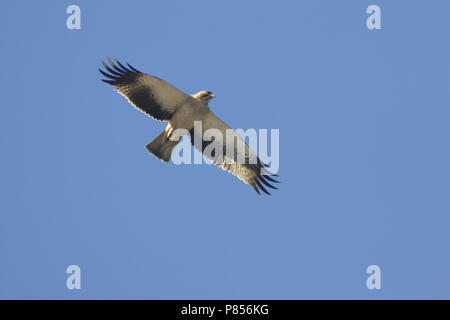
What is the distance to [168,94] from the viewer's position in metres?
13.7

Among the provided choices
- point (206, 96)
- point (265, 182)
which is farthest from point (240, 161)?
point (206, 96)

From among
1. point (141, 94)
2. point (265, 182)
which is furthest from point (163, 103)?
point (265, 182)

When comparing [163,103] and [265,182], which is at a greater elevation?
[163,103]

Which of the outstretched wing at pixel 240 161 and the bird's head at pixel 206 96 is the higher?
the bird's head at pixel 206 96

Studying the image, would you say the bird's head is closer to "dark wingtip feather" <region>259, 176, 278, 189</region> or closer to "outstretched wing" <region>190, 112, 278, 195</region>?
"outstretched wing" <region>190, 112, 278, 195</region>

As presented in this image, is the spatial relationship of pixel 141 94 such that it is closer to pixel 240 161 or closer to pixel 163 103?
pixel 163 103

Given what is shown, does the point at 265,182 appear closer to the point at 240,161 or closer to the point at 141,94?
the point at 240,161

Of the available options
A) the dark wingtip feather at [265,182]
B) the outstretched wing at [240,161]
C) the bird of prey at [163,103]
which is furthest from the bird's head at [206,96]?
the dark wingtip feather at [265,182]

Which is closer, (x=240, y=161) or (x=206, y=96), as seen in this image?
(x=206, y=96)

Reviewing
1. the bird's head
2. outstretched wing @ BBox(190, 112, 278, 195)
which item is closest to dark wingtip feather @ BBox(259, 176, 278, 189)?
outstretched wing @ BBox(190, 112, 278, 195)

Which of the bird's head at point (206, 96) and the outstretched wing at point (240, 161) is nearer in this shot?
the bird's head at point (206, 96)

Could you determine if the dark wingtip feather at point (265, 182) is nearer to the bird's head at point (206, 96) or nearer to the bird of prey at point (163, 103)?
the bird of prey at point (163, 103)
